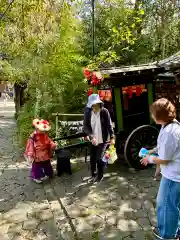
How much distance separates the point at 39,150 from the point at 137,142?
82.0 inches

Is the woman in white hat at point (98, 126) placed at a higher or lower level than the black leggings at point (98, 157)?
higher

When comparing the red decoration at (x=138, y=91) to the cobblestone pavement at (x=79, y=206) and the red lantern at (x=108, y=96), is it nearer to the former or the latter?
the red lantern at (x=108, y=96)

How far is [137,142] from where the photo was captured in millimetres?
5840

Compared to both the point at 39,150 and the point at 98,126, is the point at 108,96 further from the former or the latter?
the point at 39,150

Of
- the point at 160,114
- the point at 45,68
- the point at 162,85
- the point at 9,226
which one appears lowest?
the point at 9,226

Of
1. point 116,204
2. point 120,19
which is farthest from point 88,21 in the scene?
point 116,204

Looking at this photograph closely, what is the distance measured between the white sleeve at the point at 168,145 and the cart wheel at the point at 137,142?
2969 millimetres

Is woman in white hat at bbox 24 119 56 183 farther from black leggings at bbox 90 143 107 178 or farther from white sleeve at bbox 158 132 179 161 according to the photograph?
white sleeve at bbox 158 132 179 161

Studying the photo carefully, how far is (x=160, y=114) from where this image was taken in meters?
2.83

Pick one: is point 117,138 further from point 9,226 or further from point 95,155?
point 9,226

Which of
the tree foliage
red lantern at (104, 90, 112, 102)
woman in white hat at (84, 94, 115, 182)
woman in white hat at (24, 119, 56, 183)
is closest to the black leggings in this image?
woman in white hat at (84, 94, 115, 182)

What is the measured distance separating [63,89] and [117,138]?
3230 millimetres

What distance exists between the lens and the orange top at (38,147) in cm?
561

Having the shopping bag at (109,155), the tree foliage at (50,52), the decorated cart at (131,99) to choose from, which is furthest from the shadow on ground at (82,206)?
the tree foliage at (50,52)
